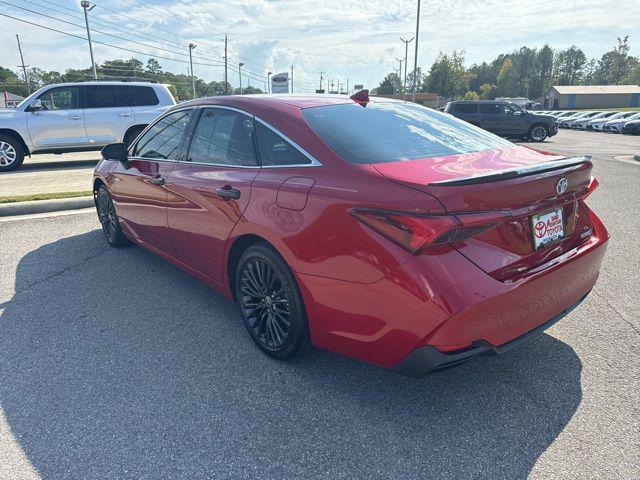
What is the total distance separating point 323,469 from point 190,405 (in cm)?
89

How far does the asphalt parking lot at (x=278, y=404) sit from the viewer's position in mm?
2191

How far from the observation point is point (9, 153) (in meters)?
11.1

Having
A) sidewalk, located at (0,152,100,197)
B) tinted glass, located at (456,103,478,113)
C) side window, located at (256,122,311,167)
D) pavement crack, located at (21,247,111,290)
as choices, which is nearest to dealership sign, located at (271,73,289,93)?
tinted glass, located at (456,103,478,113)

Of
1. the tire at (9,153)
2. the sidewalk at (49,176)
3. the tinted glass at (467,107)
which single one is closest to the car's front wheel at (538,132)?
the tinted glass at (467,107)

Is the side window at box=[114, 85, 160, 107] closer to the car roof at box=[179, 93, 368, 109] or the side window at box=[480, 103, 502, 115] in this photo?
the car roof at box=[179, 93, 368, 109]

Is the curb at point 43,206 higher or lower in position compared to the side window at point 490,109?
lower

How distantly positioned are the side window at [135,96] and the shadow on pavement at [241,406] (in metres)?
9.91

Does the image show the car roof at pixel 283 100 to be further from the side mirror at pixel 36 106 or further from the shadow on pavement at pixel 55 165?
the shadow on pavement at pixel 55 165

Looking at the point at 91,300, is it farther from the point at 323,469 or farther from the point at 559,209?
the point at 559,209

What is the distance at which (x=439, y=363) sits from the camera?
7.06 ft

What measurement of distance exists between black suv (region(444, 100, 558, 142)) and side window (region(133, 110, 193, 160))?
19.3 meters

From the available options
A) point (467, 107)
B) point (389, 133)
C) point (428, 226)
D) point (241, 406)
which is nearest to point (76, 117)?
point (389, 133)

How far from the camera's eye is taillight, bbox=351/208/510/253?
208cm

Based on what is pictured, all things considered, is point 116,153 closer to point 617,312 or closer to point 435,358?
point 435,358
